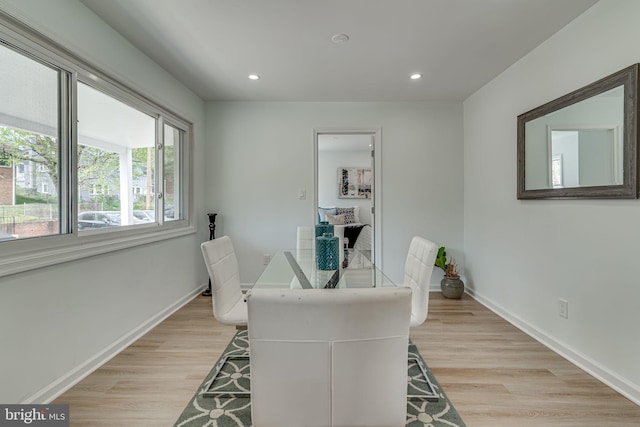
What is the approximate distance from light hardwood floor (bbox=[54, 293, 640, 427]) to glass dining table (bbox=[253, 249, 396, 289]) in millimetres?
801

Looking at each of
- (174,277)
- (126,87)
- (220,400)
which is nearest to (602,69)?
(220,400)

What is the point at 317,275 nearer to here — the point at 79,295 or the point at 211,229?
the point at 79,295

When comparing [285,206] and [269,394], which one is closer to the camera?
[269,394]

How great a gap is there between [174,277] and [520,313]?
3.33 meters

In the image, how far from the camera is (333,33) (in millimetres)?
2281

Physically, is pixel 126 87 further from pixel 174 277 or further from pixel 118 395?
pixel 118 395

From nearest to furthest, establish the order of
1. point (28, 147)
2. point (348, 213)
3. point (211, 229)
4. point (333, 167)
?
point (28, 147) → point (211, 229) → point (348, 213) → point (333, 167)

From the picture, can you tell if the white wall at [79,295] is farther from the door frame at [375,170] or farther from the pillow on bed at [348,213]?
the pillow on bed at [348,213]

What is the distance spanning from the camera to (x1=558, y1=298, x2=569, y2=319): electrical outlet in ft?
7.35

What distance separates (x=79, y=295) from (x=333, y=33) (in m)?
2.48

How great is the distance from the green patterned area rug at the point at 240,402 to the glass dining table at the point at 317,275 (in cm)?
67

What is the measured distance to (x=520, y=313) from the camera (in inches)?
109

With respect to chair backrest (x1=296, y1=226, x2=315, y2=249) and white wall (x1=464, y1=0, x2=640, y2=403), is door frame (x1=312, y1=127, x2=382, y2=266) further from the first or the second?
white wall (x1=464, y1=0, x2=640, y2=403)

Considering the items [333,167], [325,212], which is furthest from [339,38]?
[333,167]
